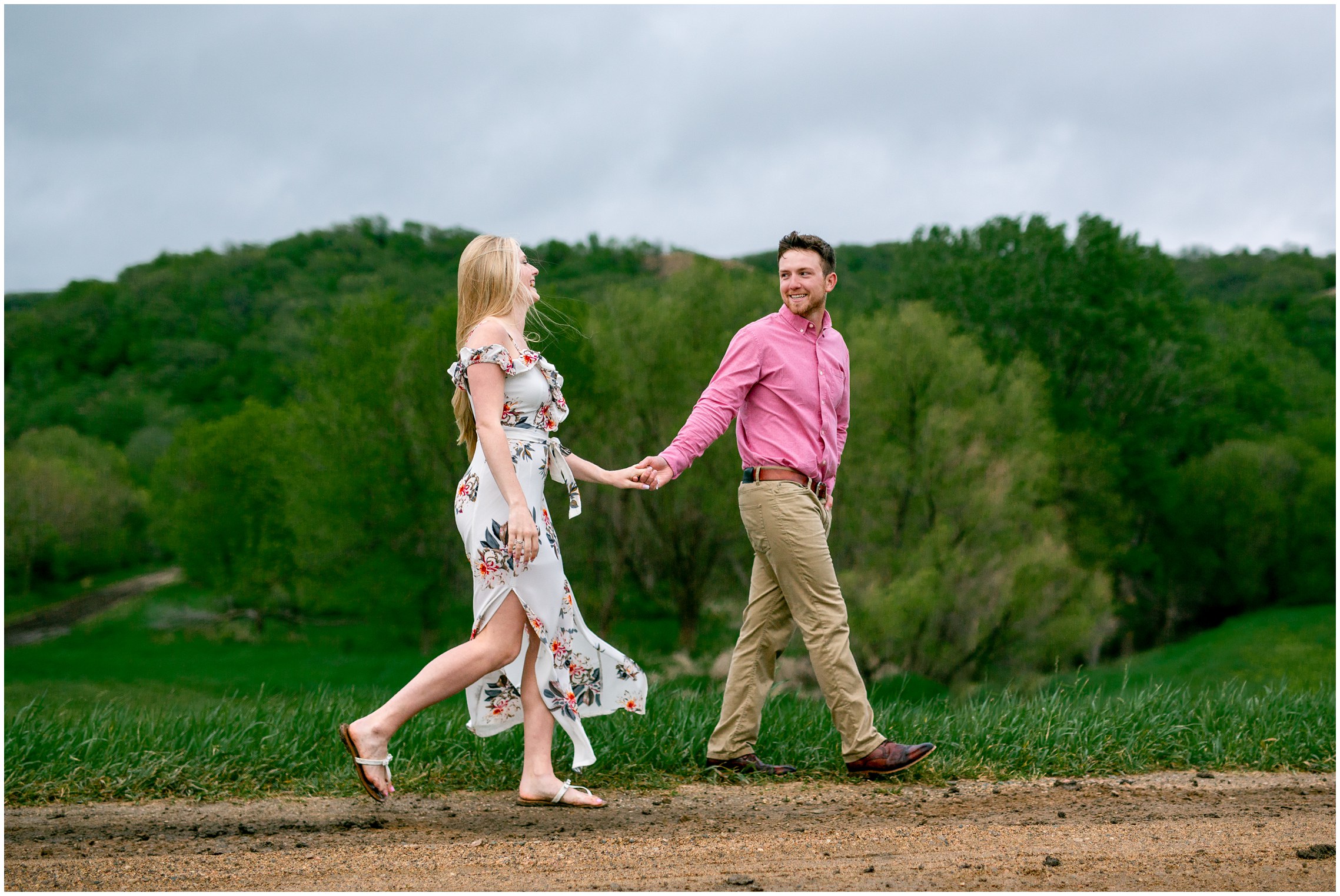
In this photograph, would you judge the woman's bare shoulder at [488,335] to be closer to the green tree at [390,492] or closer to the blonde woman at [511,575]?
the blonde woman at [511,575]

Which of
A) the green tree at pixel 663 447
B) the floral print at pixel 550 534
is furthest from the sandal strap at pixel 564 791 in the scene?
the green tree at pixel 663 447

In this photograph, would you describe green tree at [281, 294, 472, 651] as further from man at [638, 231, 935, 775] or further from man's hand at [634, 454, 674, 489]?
man's hand at [634, 454, 674, 489]

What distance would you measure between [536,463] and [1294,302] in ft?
200

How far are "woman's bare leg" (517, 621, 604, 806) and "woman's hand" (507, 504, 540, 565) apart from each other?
414 mm

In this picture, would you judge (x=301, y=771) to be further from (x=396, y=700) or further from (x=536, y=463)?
(x=536, y=463)

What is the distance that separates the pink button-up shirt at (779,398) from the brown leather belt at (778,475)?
2 cm

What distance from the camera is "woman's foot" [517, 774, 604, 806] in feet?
12.6

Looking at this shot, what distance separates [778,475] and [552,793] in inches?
62.4

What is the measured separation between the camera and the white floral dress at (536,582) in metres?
3.83

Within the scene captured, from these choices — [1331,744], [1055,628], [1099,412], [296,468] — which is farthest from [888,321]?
[1331,744]

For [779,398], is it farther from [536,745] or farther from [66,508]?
[66,508]

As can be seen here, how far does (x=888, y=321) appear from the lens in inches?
1123

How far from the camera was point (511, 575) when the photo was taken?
384 cm

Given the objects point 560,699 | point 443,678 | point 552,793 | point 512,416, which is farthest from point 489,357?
point 552,793
